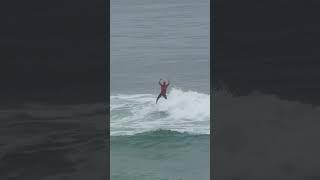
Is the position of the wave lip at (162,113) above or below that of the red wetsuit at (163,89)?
below

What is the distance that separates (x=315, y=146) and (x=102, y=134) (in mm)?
2876

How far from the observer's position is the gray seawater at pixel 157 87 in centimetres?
1012

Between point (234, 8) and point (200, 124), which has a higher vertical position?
point (234, 8)

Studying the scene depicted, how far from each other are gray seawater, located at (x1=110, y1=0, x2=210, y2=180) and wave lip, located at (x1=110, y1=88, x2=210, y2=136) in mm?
13

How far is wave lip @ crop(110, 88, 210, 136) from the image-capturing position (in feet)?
33.3

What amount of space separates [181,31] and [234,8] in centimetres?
78

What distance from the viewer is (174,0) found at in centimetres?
1018

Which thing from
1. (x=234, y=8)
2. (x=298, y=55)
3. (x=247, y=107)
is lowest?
(x=247, y=107)

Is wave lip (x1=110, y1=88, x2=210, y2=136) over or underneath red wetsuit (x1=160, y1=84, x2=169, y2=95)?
underneath

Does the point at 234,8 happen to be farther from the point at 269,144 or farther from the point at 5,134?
the point at 5,134

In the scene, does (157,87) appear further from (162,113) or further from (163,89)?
(162,113)

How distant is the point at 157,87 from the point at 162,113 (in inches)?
14.2

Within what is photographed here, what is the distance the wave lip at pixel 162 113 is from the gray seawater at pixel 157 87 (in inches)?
0.5

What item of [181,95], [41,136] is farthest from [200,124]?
[41,136]
